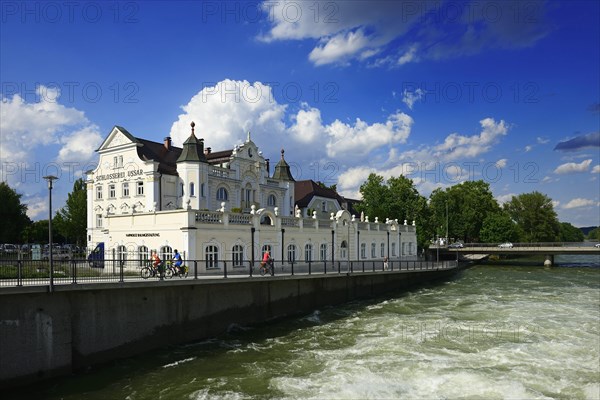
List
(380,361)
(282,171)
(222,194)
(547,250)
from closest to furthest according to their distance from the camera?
(380,361), (222,194), (282,171), (547,250)

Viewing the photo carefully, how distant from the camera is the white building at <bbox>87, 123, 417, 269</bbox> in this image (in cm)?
2747

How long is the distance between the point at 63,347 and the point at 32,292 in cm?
227

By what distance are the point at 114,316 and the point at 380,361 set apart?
1025cm

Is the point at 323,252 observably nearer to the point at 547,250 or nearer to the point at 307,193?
the point at 307,193

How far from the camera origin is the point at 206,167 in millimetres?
40375

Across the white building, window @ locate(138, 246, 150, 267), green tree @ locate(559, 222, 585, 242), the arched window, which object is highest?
the white building

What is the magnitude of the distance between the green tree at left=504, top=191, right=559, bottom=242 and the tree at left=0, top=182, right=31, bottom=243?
305ft

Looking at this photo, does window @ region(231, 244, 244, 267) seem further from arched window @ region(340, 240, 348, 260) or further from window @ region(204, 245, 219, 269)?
arched window @ region(340, 240, 348, 260)

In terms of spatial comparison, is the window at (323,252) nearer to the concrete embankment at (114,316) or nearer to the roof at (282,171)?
the concrete embankment at (114,316)

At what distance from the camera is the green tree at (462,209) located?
3474 inches

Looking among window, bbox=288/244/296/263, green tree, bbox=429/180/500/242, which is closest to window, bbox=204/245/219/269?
window, bbox=288/244/296/263

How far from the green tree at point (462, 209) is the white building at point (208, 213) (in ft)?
121

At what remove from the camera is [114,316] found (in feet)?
58.6

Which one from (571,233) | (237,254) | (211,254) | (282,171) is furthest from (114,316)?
(571,233)
